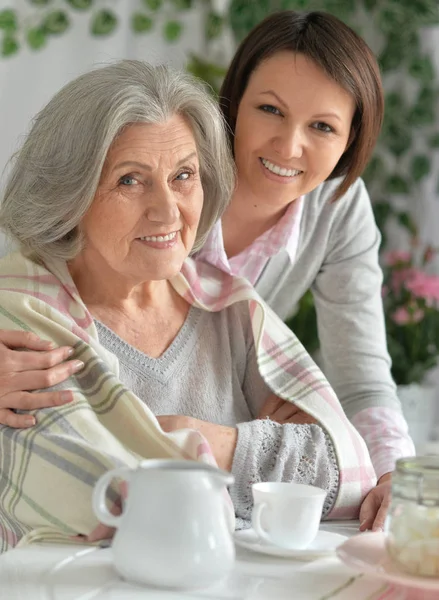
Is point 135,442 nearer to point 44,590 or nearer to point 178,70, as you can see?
point 44,590

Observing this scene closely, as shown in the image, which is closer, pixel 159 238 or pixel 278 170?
pixel 159 238

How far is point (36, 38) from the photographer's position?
3.19 m

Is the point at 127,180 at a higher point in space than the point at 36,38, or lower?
lower

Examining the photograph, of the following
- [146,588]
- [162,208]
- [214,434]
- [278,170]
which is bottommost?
[146,588]

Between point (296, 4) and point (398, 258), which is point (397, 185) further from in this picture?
Result: point (296, 4)

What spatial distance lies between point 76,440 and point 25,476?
0.09 meters

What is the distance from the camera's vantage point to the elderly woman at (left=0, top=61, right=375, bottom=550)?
1.31 meters

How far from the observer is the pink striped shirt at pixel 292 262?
1.70 meters

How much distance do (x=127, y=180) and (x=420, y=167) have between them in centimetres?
214

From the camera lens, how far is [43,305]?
1.42 metres

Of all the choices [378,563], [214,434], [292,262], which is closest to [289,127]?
[292,262]

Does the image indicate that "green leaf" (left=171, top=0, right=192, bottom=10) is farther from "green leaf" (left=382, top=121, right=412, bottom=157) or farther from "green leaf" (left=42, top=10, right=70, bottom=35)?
"green leaf" (left=382, top=121, right=412, bottom=157)

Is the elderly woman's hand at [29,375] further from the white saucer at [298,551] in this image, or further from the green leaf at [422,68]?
the green leaf at [422,68]

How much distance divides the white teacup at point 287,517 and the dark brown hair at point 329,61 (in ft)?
2.67
